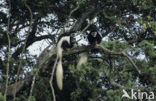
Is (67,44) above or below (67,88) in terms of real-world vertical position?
above

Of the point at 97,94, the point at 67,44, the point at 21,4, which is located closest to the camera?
the point at 97,94

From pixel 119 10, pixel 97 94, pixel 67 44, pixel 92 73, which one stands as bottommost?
pixel 97 94

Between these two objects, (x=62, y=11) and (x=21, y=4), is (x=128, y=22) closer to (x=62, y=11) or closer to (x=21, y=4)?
(x=62, y=11)

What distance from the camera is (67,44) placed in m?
5.71

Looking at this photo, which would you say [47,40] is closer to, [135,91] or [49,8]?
[49,8]

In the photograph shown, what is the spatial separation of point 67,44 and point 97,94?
1057mm

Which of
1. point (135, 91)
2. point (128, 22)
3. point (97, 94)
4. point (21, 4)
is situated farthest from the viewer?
point (128, 22)

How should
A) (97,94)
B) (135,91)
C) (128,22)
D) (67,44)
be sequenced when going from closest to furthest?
(135,91), (97,94), (67,44), (128,22)

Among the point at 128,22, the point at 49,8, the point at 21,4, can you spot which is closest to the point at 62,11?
the point at 49,8

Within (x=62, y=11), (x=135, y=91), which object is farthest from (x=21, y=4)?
(x=135, y=91)

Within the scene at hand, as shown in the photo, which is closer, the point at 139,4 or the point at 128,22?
the point at 139,4

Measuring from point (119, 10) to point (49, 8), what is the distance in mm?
1267

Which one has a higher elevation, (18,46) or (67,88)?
(18,46)

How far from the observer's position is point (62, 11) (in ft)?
21.4
